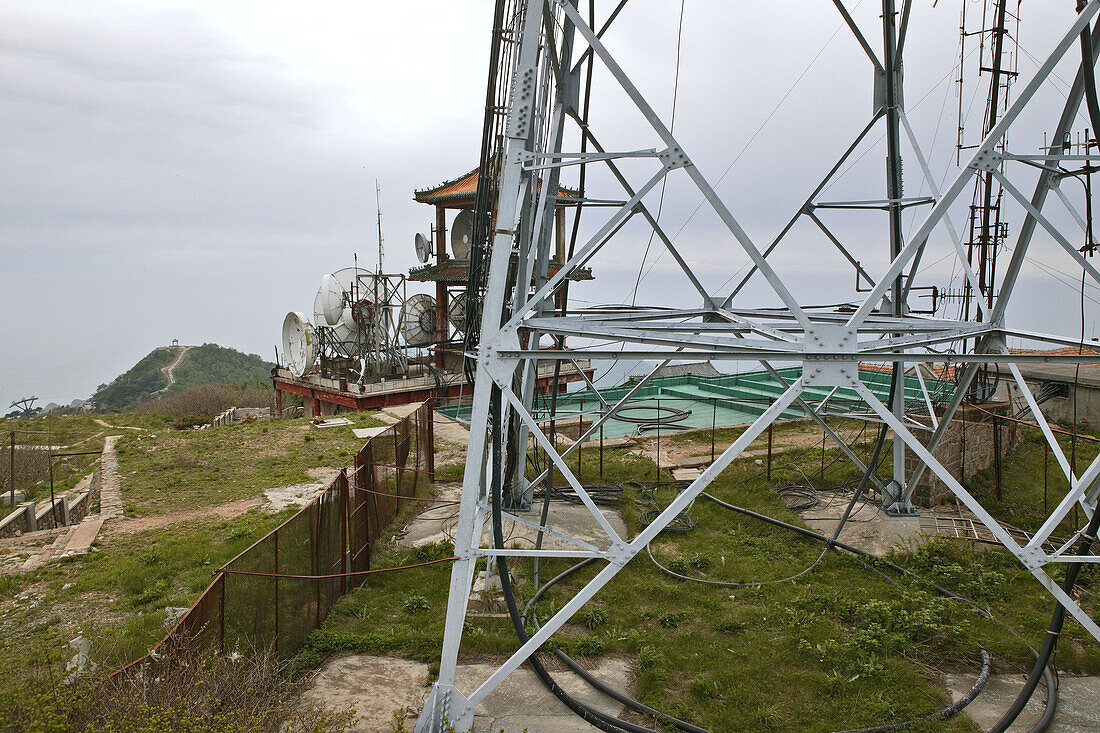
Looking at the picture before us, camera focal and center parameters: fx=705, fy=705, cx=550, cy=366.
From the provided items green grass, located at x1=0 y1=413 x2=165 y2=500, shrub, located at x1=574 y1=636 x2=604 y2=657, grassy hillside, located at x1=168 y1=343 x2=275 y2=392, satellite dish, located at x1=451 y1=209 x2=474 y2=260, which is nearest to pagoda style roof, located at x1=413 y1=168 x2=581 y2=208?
satellite dish, located at x1=451 y1=209 x2=474 y2=260

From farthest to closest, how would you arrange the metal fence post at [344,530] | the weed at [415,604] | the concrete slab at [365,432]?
the concrete slab at [365,432] → the metal fence post at [344,530] → the weed at [415,604]

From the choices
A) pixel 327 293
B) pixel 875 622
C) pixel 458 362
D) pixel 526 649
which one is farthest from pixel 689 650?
pixel 458 362

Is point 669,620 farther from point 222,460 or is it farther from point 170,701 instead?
point 222,460

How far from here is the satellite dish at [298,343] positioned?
3450cm

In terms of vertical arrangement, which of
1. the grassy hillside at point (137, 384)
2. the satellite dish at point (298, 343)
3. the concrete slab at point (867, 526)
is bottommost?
the grassy hillside at point (137, 384)

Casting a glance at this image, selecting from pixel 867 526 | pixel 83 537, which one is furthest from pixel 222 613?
pixel 867 526

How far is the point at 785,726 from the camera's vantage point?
653 cm

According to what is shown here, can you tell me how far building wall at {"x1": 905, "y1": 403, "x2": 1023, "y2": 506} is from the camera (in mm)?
13031

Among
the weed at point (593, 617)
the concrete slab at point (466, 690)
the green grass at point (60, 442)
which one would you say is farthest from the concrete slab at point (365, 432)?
the concrete slab at point (466, 690)

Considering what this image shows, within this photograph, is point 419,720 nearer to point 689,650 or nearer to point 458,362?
point 689,650

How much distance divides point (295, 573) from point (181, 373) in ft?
270

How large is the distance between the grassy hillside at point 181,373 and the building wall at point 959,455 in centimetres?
6970

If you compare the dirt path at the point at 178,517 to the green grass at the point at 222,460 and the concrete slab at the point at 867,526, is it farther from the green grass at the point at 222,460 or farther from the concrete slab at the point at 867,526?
the concrete slab at the point at 867,526

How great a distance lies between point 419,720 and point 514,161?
4.97 m
